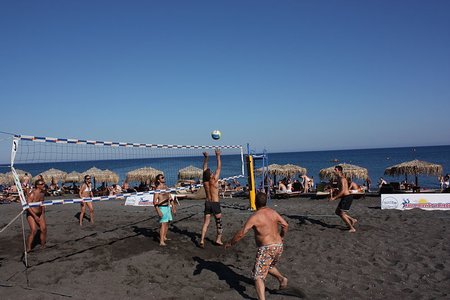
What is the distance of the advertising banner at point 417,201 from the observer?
10.7 metres

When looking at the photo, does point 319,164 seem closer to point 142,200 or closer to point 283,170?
point 283,170

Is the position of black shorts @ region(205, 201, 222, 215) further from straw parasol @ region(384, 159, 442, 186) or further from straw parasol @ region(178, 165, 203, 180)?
straw parasol @ region(178, 165, 203, 180)

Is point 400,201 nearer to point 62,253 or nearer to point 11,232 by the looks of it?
point 62,253

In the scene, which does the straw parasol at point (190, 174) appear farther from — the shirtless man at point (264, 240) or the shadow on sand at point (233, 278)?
the shirtless man at point (264, 240)

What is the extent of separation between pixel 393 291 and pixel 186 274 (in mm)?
3080

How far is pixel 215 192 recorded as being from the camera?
763 cm

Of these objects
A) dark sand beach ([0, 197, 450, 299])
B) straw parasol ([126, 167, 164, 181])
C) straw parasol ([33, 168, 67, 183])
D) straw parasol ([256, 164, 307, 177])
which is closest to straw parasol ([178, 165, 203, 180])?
straw parasol ([126, 167, 164, 181])

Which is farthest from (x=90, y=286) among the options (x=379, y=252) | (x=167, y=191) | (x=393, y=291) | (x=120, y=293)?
(x=379, y=252)

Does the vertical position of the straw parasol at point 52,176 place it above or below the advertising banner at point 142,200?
above

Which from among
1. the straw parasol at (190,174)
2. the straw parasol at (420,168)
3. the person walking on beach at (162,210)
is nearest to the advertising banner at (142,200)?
the person walking on beach at (162,210)

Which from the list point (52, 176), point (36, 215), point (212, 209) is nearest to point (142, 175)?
point (52, 176)

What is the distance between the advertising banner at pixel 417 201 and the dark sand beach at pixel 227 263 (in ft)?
2.99

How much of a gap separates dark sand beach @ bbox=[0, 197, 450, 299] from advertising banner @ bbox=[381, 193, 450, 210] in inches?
35.9

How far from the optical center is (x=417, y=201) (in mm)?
10938
